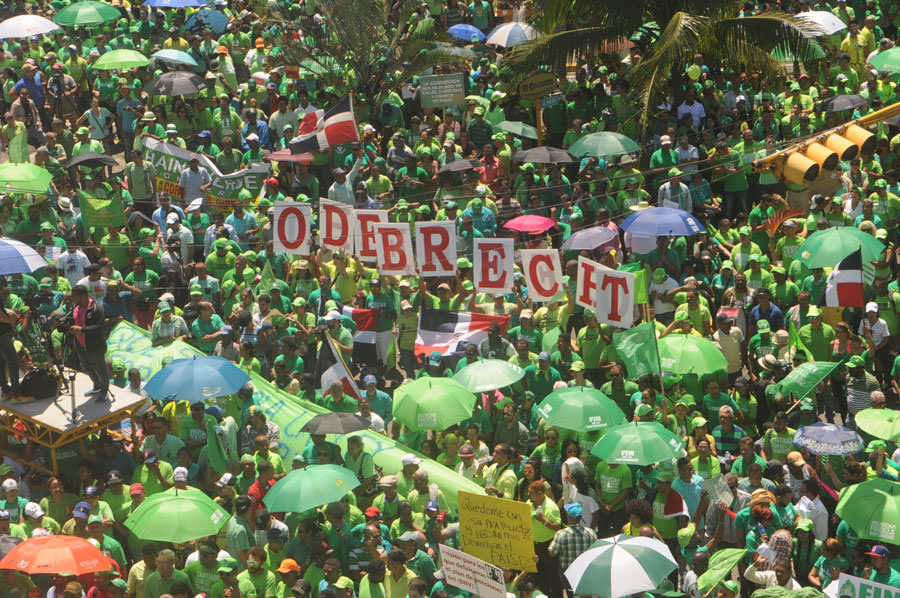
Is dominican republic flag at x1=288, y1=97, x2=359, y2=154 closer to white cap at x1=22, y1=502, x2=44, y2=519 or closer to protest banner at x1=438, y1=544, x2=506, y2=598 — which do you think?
white cap at x1=22, y1=502, x2=44, y2=519

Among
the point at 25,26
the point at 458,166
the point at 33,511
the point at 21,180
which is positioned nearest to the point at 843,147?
the point at 458,166

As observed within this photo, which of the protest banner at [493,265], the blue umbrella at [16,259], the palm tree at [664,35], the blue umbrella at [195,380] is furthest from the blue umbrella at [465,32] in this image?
the blue umbrella at [195,380]

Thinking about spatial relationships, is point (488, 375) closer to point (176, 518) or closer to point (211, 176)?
point (176, 518)

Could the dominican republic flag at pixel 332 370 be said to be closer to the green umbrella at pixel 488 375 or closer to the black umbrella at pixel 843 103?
the green umbrella at pixel 488 375

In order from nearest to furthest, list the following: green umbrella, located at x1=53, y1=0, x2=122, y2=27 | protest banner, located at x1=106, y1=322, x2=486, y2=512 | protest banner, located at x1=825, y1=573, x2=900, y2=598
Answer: protest banner, located at x1=825, y1=573, x2=900, y2=598 → protest banner, located at x1=106, y1=322, x2=486, y2=512 → green umbrella, located at x1=53, y1=0, x2=122, y2=27

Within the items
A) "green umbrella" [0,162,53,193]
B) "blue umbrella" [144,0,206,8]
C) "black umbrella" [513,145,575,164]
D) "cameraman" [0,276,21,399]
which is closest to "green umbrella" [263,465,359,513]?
"cameraman" [0,276,21,399]

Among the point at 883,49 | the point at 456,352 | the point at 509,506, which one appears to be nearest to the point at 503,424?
the point at 456,352
